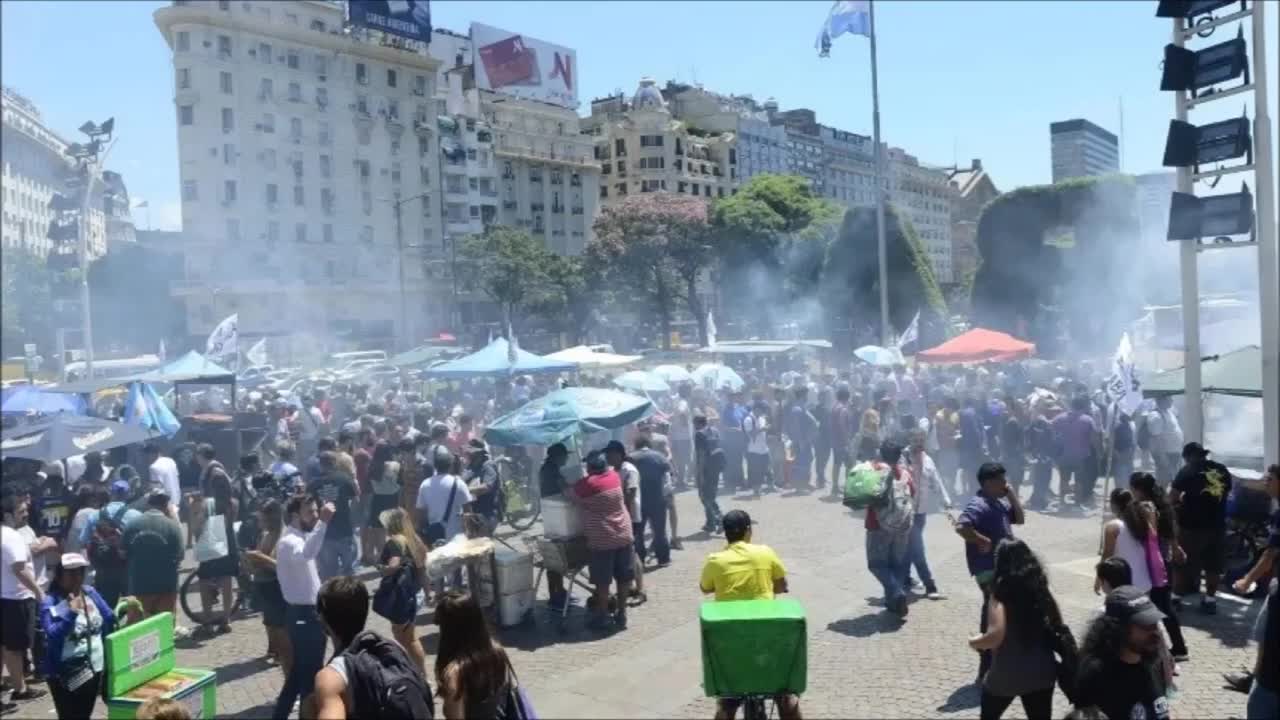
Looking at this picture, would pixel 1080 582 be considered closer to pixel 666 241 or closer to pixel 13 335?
pixel 13 335

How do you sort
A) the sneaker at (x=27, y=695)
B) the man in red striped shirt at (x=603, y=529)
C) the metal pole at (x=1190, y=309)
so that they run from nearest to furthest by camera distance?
the sneaker at (x=27, y=695)
the man in red striped shirt at (x=603, y=529)
the metal pole at (x=1190, y=309)

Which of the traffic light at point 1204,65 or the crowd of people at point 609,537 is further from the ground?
the traffic light at point 1204,65

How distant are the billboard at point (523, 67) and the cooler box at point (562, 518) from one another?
239 ft

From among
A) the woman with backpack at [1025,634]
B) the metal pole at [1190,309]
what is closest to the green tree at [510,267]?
the metal pole at [1190,309]

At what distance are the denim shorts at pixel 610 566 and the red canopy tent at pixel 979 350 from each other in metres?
13.7

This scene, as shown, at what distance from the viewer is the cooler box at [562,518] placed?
9.05m

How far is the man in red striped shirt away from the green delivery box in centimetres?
353

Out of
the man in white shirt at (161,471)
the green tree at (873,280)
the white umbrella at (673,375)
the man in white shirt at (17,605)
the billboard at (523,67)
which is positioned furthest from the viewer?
the billboard at (523,67)

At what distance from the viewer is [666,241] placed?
6019 centimetres

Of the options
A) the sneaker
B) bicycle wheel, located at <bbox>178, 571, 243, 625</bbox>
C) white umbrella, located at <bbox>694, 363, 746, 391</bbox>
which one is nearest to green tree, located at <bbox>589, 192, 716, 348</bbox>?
Result: white umbrella, located at <bbox>694, 363, 746, 391</bbox>

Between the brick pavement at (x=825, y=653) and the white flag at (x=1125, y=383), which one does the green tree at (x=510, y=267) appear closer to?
the white flag at (x=1125, y=383)

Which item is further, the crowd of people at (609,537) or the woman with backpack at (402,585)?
the woman with backpack at (402,585)

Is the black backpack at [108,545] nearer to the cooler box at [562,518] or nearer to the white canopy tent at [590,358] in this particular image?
the cooler box at [562,518]

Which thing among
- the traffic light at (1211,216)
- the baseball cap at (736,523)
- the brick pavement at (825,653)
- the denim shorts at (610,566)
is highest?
the traffic light at (1211,216)
